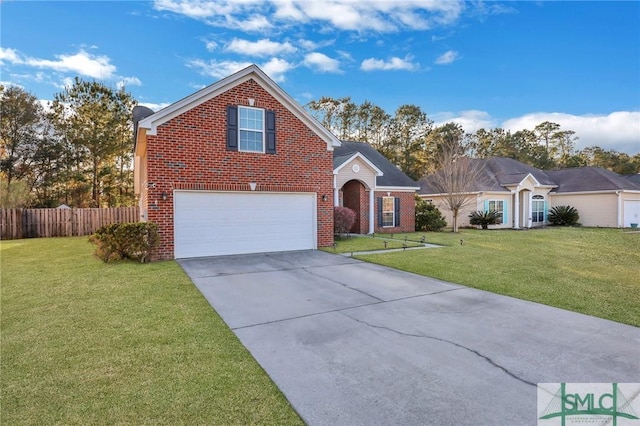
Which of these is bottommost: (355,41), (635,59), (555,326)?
(555,326)

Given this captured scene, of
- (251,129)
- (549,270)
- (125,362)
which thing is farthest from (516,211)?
(125,362)

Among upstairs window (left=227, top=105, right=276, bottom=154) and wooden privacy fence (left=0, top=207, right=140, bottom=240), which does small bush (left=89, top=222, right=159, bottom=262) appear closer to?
upstairs window (left=227, top=105, right=276, bottom=154)

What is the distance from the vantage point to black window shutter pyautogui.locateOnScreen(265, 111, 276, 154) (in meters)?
11.9

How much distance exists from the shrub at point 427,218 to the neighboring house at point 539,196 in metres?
2.86

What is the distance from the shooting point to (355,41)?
56.5ft

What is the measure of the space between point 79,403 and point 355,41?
59.5 ft

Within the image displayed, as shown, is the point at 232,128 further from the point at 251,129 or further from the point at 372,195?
the point at 372,195

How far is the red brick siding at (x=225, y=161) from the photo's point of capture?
1020cm

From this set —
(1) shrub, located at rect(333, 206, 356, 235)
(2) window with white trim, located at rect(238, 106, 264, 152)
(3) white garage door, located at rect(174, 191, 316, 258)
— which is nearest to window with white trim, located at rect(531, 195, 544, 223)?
(1) shrub, located at rect(333, 206, 356, 235)

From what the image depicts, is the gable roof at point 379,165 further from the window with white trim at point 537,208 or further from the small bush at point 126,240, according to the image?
the window with white trim at point 537,208

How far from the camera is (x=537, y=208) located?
2619 cm

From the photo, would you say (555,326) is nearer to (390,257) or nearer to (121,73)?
(390,257)

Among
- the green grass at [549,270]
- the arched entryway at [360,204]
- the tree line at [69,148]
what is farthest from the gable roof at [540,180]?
the green grass at [549,270]

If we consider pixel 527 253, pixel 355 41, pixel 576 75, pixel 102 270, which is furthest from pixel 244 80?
pixel 576 75
